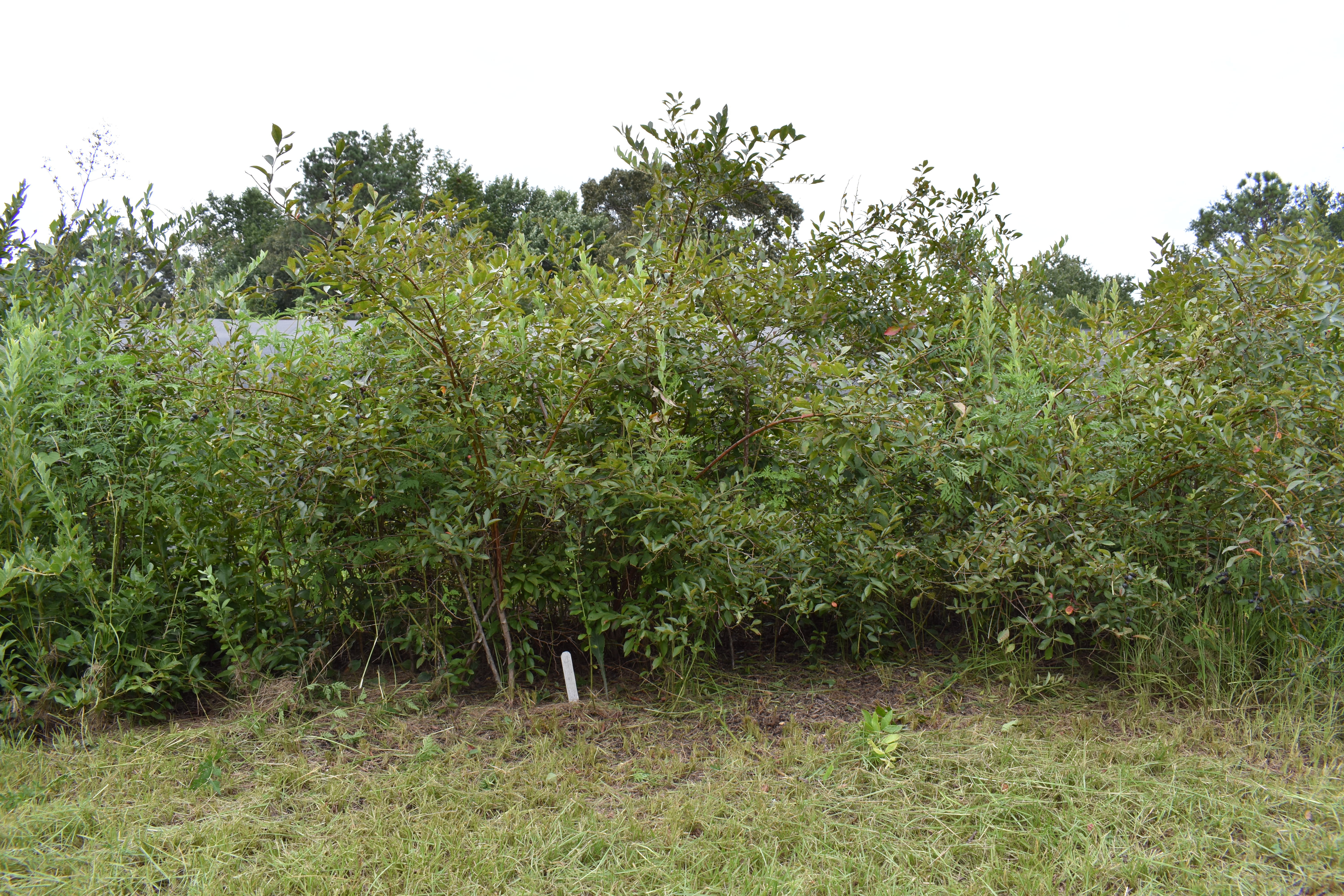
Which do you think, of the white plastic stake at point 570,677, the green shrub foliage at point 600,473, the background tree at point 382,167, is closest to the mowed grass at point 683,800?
the white plastic stake at point 570,677

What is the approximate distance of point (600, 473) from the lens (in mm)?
2699

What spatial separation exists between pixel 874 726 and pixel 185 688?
93.7 inches

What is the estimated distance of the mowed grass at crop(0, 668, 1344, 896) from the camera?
189 cm

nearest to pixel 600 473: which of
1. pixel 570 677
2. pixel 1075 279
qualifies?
pixel 570 677

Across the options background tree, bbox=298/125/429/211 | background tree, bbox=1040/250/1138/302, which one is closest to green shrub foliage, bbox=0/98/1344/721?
background tree, bbox=1040/250/1138/302

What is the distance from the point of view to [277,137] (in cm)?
208

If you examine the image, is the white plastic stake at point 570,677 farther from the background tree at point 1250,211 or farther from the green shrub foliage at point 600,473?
the background tree at point 1250,211

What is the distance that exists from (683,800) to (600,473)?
103 cm

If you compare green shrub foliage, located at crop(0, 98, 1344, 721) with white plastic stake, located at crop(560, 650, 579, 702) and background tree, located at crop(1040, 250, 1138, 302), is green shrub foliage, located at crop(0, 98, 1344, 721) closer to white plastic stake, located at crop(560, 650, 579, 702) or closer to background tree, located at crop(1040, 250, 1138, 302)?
white plastic stake, located at crop(560, 650, 579, 702)

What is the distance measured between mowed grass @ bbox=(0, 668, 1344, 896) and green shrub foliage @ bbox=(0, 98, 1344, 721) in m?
0.24

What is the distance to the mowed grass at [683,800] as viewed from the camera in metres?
1.89

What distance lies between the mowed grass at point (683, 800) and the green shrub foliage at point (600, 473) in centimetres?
24

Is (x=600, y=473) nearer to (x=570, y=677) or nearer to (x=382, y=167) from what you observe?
(x=570, y=677)

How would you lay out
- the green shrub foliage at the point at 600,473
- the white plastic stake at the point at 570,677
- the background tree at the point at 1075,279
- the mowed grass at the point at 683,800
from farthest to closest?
the background tree at the point at 1075,279
the white plastic stake at the point at 570,677
the green shrub foliage at the point at 600,473
the mowed grass at the point at 683,800
